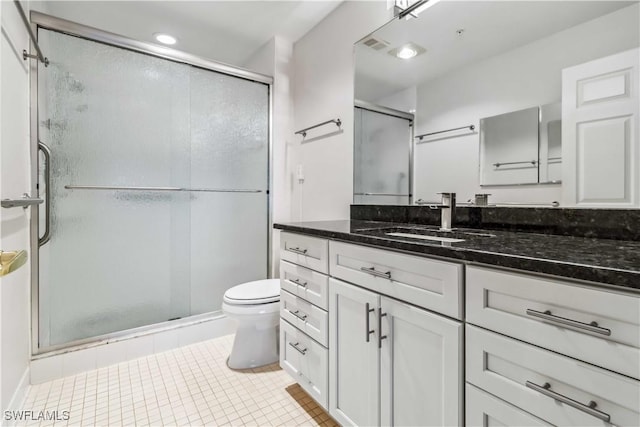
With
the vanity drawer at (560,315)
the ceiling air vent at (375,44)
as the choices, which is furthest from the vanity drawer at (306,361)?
the ceiling air vent at (375,44)

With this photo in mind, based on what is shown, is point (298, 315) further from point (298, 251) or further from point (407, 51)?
point (407, 51)

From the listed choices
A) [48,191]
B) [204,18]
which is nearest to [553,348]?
[48,191]

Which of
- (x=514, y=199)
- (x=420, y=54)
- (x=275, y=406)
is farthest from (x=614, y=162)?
(x=275, y=406)

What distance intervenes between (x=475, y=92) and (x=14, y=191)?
2.15 meters

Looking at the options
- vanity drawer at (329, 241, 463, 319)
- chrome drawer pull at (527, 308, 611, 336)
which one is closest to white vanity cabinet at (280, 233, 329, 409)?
vanity drawer at (329, 241, 463, 319)

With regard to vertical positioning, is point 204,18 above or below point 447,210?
above

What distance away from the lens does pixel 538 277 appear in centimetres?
65

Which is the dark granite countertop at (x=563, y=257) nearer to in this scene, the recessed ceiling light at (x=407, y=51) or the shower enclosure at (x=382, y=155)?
the shower enclosure at (x=382, y=155)

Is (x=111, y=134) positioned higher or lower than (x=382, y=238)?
higher

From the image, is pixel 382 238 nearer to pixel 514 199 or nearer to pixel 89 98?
pixel 514 199

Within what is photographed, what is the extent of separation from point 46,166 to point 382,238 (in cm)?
185

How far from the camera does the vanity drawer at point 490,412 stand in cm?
67

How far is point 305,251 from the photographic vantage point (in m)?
1.37

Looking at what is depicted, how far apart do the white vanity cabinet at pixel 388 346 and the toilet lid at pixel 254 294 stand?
662 mm
